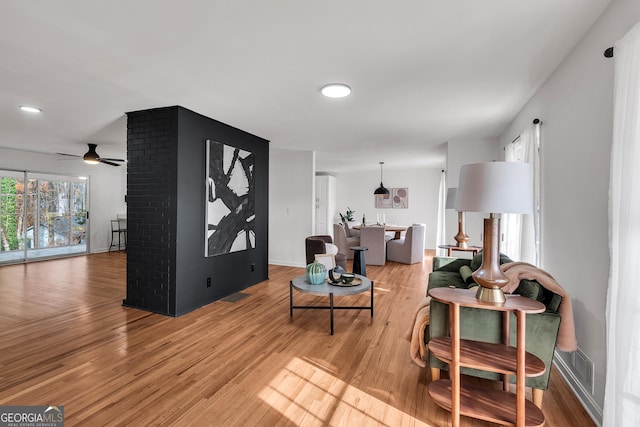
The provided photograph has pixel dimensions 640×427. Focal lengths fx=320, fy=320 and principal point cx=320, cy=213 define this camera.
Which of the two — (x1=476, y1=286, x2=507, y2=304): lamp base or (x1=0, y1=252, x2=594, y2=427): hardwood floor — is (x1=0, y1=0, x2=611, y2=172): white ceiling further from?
(x1=0, y1=252, x2=594, y2=427): hardwood floor

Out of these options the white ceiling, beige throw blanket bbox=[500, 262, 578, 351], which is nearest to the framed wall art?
the white ceiling

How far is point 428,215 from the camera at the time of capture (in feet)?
31.0

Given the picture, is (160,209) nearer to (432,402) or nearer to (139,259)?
(139,259)

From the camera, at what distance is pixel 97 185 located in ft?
26.8

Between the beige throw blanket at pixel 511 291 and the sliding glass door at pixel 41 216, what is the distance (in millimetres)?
8219

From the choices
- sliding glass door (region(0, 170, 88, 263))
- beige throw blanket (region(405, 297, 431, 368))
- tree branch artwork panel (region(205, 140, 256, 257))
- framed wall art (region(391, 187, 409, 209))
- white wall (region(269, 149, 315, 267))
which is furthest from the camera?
Result: framed wall art (region(391, 187, 409, 209))

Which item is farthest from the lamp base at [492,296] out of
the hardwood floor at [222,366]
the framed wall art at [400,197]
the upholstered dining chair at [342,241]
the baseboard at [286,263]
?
the framed wall art at [400,197]

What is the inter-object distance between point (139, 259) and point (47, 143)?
3880 millimetres

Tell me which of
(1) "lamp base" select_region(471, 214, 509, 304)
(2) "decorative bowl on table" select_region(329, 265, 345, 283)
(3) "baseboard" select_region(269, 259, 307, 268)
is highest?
(1) "lamp base" select_region(471, 214, 509, 304)

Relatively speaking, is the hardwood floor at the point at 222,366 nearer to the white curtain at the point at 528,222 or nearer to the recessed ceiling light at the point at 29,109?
the white curtain at the point at 528,222

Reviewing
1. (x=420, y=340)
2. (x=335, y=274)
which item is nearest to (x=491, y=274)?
(x=420, y=340)

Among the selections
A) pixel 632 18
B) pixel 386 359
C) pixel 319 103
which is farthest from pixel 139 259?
pixel 632 18

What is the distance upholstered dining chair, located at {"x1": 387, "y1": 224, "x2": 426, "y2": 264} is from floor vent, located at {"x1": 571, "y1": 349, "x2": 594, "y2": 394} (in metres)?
4.67

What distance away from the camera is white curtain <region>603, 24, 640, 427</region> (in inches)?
54.1
